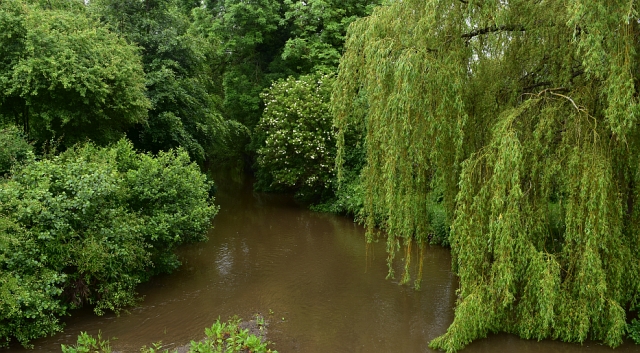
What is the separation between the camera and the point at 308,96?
825 inches

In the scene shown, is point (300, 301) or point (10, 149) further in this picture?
point (300, 301)

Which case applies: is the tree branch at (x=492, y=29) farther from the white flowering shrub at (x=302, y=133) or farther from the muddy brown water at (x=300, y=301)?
the white flowering shrub at (x=302, y=133)

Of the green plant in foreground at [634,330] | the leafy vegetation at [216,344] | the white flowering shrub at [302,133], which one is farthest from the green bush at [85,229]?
the green plant in foreground at [634,330]

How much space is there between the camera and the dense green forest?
27.1 ft

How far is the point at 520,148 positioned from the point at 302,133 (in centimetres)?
1317

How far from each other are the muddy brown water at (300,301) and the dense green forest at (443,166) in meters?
0.51

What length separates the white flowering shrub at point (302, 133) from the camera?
819 inches

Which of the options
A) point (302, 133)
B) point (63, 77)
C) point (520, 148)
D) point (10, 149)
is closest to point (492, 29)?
point (520, 148)

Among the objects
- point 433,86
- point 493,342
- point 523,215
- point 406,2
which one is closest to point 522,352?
point 493,342

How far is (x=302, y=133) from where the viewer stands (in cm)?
2073

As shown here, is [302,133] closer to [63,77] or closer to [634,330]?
[63,77]

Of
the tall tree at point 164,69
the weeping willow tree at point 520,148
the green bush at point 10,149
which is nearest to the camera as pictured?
the weeping willow tree at point 520,148

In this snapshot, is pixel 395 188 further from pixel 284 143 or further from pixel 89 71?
pixel 284 143

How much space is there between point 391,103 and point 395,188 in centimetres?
178
